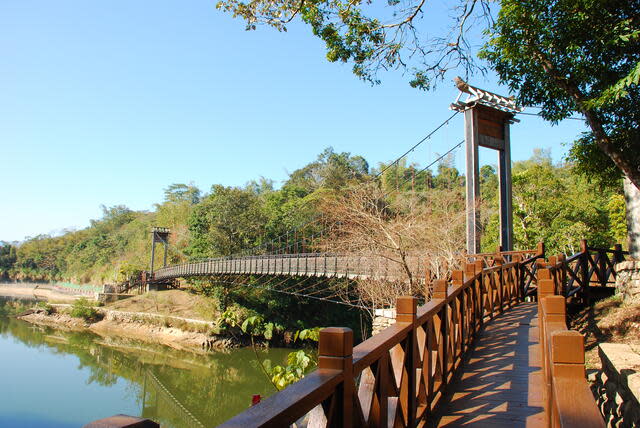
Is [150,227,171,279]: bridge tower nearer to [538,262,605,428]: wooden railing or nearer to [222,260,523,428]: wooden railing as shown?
[222,260,523,428]: wooden railing

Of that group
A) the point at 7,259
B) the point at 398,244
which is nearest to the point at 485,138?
the point at 398,244

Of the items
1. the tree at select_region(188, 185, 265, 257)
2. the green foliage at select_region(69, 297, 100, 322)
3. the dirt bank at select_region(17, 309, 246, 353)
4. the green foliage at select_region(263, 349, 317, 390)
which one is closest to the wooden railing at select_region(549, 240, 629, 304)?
the green foliage at select_region(263, 349, 317, 390)

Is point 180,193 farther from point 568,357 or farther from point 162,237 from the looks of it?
point 568,357

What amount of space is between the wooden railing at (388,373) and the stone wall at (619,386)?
89cm

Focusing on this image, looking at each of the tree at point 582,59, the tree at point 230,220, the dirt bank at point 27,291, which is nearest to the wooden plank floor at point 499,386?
the tree at point 582,59

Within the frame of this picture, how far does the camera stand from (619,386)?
254 centimetres

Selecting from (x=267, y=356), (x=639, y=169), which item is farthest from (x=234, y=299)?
(x=639, y=169)

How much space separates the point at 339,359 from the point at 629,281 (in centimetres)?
613

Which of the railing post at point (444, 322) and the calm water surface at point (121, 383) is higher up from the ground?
the railing post at point (444, 322)

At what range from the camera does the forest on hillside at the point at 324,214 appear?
40.4 ft

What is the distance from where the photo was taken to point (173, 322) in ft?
63.1

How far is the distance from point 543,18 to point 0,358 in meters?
20.3

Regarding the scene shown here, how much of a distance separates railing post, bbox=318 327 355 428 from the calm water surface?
11.1 m

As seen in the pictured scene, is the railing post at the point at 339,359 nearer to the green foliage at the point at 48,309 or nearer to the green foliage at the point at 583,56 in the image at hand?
the green foliage at the point at 583,56
